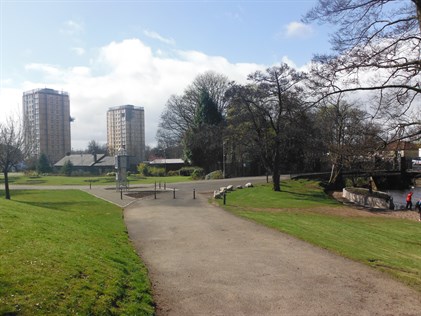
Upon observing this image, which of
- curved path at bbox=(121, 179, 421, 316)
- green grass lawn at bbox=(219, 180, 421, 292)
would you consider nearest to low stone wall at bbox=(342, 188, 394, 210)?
green grass lawn at bbox=(219, 180, 421, 292)

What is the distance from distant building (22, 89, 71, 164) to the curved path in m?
94.1

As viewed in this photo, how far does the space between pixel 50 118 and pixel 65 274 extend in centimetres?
10993

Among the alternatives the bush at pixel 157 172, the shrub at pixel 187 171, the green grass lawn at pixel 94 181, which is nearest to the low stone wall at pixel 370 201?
the green grass lawn at pixel 94 181

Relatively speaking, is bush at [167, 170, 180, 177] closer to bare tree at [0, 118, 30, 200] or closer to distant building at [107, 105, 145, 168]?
bare tree at [0, 118, 30, 200]

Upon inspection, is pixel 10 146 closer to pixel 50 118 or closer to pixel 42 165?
pixel 42 165

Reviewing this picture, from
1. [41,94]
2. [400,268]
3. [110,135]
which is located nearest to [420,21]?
[400,268]

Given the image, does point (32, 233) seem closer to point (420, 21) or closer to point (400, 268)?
point (400, 268)

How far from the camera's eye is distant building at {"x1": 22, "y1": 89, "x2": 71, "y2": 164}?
333 ft

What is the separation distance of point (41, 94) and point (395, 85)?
104728mm

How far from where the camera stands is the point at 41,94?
331 ft

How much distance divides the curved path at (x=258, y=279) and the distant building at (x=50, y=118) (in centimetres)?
9408

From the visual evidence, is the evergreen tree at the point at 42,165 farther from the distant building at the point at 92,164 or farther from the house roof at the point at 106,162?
the house roof at the point at 106,162

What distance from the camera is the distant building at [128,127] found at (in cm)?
12744

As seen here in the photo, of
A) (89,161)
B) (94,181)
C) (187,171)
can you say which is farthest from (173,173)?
(89,161)
